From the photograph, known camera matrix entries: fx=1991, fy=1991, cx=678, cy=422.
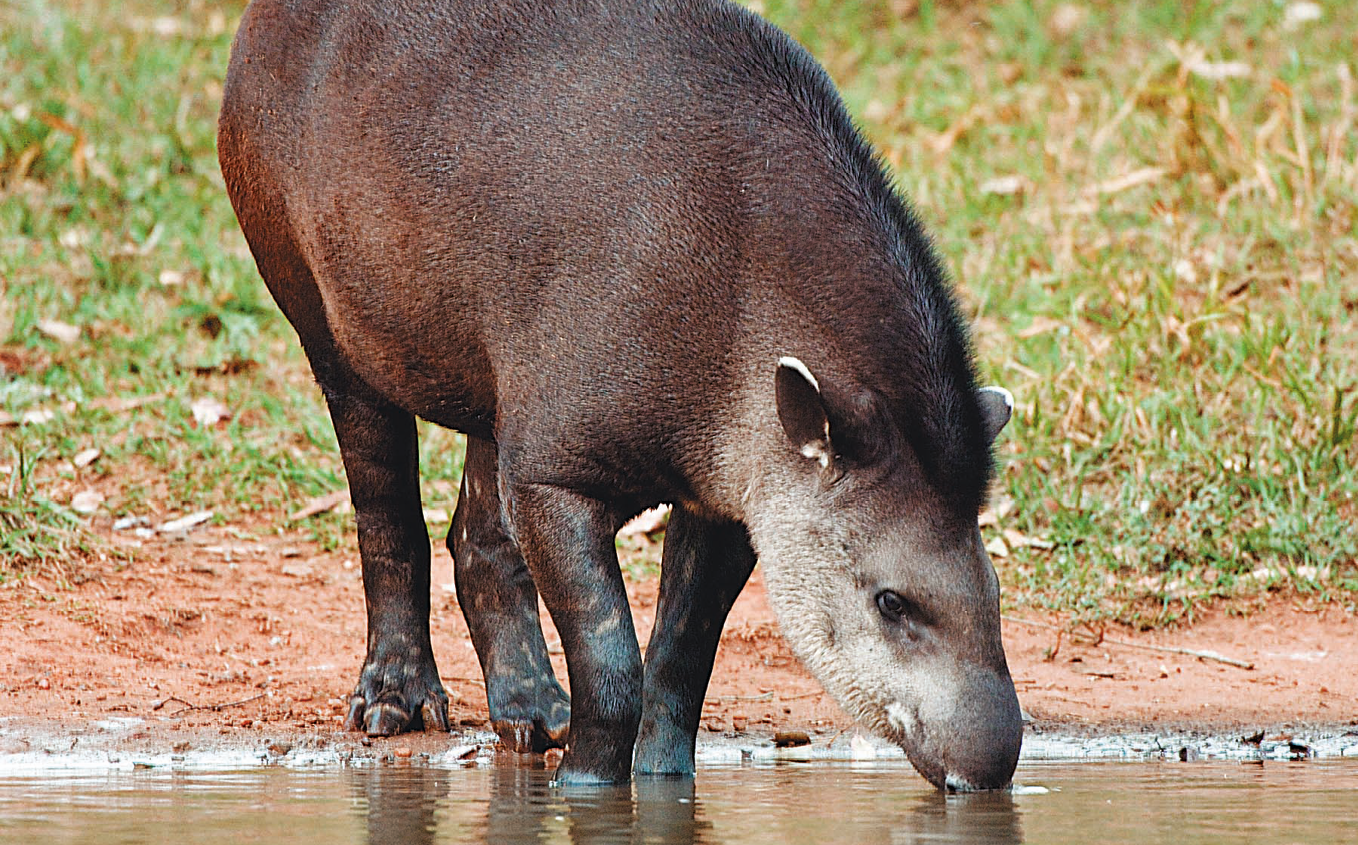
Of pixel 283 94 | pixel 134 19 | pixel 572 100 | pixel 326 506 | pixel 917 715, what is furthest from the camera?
pixel 134 19

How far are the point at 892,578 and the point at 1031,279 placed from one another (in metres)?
4.87

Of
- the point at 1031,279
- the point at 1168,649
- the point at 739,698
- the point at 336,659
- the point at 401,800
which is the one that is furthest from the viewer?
the point at 1031,279

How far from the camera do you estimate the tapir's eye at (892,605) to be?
4629 mm

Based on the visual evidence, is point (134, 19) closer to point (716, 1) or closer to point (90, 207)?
point (90, 207)

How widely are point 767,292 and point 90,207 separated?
6662mm

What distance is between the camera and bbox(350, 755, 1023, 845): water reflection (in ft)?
13.5

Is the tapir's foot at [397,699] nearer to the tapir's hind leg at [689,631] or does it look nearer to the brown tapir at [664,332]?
the brown tapir at [664,332]

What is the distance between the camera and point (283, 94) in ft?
19.0

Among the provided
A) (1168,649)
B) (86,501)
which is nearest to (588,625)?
(1168,649)

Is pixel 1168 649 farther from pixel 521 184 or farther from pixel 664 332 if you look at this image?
pixel 521 184

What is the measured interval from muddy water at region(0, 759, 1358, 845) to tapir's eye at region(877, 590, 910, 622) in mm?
426

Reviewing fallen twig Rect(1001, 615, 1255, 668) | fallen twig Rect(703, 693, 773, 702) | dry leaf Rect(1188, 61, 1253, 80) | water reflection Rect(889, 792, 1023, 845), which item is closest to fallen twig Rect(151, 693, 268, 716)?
fallen twig Rect(703, 693, 773, 702)

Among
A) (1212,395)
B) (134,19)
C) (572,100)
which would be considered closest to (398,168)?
(572,100)

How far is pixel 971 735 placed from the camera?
4.46 metres
